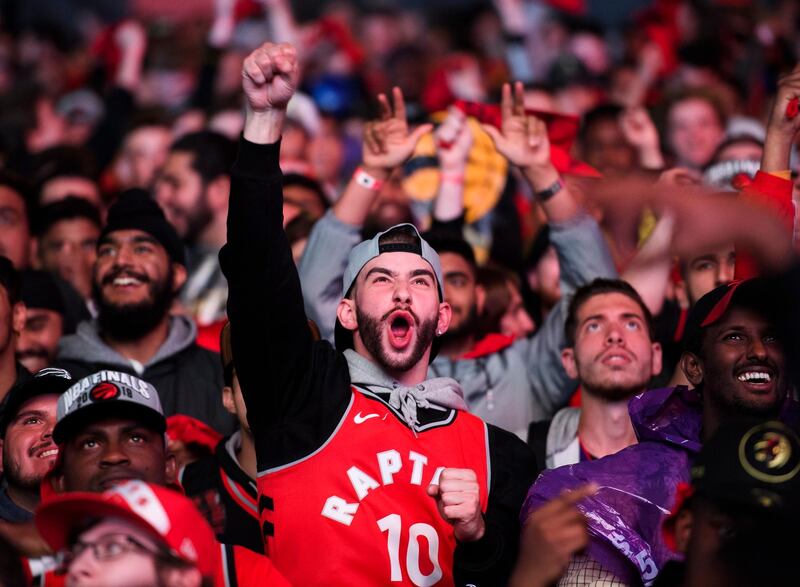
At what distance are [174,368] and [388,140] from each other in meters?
1.43

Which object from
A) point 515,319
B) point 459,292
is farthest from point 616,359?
point 515,319

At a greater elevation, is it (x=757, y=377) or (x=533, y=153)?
(x=533, y=153)

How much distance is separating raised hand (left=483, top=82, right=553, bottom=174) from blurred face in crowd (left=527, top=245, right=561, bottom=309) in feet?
3.23

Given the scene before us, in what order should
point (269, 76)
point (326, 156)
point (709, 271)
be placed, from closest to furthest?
point (269, 76)
point (709, 271)
point (326, 156)

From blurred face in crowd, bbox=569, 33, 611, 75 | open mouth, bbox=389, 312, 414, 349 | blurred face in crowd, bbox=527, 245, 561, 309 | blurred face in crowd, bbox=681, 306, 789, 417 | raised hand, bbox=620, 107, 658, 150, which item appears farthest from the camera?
blurred face in crowd, bbox=569, 33, 611, 75

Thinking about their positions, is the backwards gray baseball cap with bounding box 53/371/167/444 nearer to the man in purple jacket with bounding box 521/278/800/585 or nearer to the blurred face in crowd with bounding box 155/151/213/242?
the man in purple jacket with bounding box 521/278/800/585

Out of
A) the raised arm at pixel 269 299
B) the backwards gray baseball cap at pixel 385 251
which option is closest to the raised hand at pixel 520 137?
the backwards gray baseball cap at pixel 385 251

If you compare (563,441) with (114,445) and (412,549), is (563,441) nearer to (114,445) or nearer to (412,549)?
(412,549)

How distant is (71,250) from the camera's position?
26.1 ft

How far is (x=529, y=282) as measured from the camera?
26.1ft

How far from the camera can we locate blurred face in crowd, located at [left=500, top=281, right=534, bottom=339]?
7.31 m

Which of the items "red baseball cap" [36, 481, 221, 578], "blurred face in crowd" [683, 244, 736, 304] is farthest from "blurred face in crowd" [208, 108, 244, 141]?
"red baseball cap" [36, 481, 221, 578]

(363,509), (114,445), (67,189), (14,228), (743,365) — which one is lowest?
(363,509)

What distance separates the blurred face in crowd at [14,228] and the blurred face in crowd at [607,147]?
3.33 m
